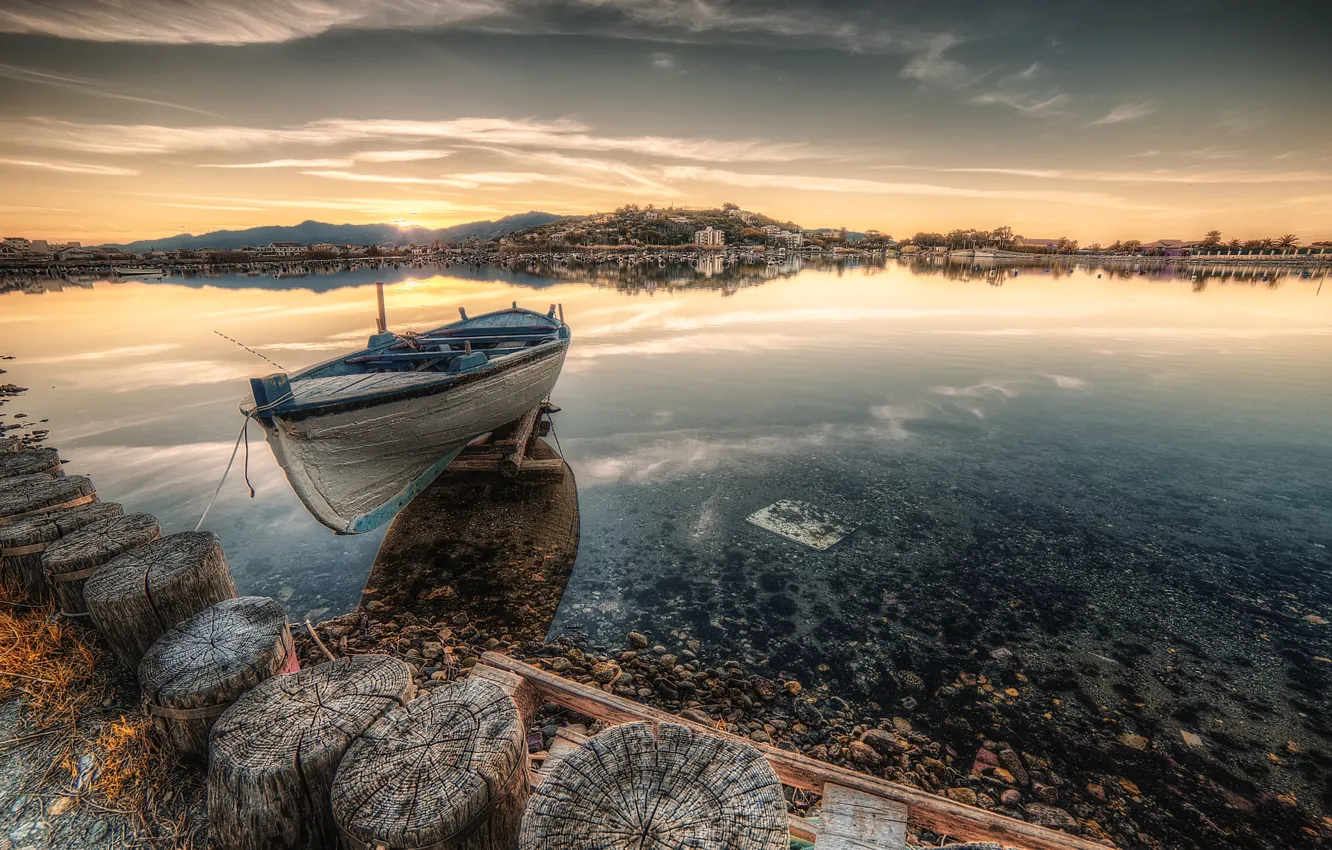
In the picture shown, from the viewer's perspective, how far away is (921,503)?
1173 cm

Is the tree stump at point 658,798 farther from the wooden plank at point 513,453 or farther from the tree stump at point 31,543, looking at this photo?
the wooden plank at point 513,453

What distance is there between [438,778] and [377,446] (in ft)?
24.3

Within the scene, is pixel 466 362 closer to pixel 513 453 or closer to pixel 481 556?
pixel 513 453

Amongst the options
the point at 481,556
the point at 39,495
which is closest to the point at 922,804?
the point at 481,556

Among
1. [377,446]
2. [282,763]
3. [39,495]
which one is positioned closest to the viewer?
[282,763]

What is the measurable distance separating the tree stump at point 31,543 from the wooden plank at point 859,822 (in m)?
8.16

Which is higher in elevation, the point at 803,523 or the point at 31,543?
the point at 31,543

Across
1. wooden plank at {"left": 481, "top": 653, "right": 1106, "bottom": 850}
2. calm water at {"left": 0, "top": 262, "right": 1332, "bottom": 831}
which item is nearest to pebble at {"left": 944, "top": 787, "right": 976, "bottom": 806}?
calm water at {"left": 0, "top": 262, "right": 1332, "bottom": 831}

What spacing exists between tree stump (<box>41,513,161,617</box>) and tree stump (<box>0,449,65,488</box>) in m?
3.11

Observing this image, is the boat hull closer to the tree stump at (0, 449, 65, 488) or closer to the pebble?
the tree stump at (0, 449, 65, 488)

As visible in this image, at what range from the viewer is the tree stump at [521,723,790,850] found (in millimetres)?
2426

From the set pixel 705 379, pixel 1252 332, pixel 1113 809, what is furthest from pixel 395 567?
pixel 1252 332

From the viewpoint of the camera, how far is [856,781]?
396 centimetres

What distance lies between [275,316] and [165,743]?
47.7 metres
